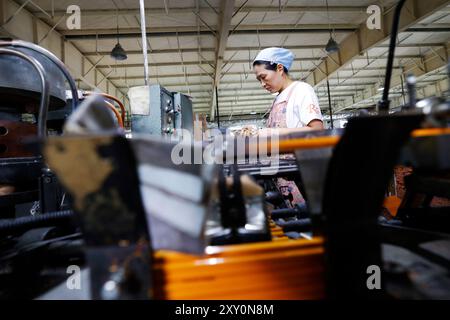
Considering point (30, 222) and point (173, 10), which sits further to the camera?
point (173, 10)

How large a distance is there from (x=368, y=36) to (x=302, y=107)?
757cm

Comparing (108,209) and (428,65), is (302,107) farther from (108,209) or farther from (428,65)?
(428,65)

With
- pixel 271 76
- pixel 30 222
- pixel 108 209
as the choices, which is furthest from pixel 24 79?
pixel 271 76

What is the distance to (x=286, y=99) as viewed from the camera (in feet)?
7.65

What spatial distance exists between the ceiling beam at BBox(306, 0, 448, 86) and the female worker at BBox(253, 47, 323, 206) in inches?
248

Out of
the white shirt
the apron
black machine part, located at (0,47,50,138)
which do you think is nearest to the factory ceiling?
the apron

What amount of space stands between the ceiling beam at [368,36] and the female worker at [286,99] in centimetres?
629

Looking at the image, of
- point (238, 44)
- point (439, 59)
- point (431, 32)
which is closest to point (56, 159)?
point (238, 44)

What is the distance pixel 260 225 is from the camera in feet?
3.13

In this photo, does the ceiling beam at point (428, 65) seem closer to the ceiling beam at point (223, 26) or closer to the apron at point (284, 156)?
the ceiling beam at point (223, 26)

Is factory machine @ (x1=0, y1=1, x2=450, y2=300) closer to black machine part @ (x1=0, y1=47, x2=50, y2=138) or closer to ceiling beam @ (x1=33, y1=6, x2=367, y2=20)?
black machine part @ (x1=0, y1=47, x2=50, y2=138)

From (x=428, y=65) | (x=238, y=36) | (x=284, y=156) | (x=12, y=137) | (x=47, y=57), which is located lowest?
(x=284, y=156)

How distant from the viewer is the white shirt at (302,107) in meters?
2.11

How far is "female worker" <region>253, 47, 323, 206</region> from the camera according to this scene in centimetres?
212
